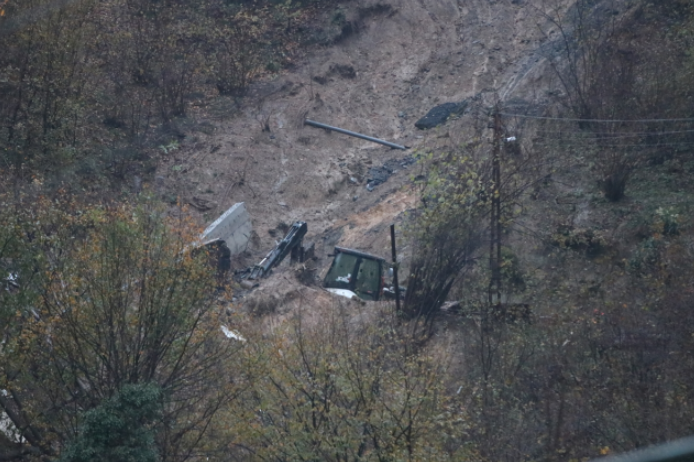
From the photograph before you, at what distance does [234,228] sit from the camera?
18547 mm

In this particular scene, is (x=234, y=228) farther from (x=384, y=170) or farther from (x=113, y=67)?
(x=113, y=67)

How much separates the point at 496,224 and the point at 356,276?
12.7 feet

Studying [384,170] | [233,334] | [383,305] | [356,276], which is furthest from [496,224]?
[384,170]

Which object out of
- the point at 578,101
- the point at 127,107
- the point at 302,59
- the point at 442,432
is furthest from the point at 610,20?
the point at 442,432

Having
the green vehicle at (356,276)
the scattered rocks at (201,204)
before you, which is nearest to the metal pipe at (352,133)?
the scattered rocks at (201,204)

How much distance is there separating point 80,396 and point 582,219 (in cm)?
1318

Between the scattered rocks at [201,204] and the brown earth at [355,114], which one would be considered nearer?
the scattered rocks at [201,204]

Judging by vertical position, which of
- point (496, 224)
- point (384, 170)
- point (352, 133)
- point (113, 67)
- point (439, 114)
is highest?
point (113, 67)

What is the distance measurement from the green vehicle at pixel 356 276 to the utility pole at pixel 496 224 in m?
2.89

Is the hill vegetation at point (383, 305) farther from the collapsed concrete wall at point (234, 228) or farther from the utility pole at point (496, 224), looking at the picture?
the collapsed concrete wall at point (234, 228)

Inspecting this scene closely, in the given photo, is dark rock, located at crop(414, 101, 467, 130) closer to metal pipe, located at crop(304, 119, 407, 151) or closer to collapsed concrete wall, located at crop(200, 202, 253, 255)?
metal pipe, located at crop(304, 119, 407, 151)

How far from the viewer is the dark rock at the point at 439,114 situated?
22641mm

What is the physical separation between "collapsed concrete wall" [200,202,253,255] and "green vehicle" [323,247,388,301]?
334cm

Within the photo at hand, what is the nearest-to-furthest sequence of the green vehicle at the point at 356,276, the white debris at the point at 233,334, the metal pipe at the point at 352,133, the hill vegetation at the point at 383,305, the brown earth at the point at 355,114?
1. the hill vegetation at the point at 383,305
2. the white debris at the point at 233,334
3. the green vehicle at the point at 356,276
4. the brown earth at the point at 355,114
5. the metal pipe at the point at 352,133
